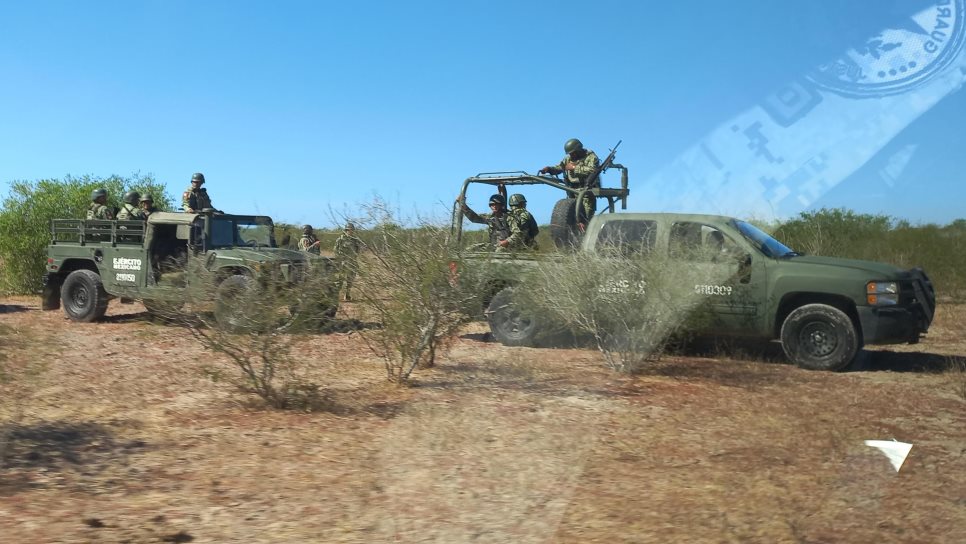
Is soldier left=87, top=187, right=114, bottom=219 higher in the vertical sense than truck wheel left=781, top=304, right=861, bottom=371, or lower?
higher

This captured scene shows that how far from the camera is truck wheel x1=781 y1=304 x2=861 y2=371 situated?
30.1 feet

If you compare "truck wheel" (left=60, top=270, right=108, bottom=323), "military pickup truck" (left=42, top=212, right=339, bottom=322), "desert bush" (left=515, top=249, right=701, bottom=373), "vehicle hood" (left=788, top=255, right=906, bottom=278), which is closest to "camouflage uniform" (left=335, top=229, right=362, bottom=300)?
"desert bush" (left=515, top=249, right=701, bottom=373)

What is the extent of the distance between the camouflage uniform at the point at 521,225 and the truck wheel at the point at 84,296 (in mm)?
6962

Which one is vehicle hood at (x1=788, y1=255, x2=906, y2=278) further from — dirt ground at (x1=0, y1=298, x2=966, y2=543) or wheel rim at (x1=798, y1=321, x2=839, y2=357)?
dirt ground at (x1=0, y1=298, x2=966, y2=543)

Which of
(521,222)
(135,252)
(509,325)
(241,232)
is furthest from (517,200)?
(135,252)

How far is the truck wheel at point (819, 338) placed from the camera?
9180 mm

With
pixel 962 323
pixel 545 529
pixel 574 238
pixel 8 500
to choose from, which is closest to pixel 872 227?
pixel 962 323

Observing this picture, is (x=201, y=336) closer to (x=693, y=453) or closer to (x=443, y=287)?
(x=443, y=287)

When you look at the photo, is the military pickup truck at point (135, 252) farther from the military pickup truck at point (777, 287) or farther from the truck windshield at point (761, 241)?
the truck windshield at point (761, 241)

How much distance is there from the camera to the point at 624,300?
8727 mm

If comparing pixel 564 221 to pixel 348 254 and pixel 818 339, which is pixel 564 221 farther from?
pixel 348 254

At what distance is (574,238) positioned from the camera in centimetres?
1048

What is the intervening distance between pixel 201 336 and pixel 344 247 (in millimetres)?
1685

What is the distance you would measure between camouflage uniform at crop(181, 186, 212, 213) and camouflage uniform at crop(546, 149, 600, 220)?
592cm
